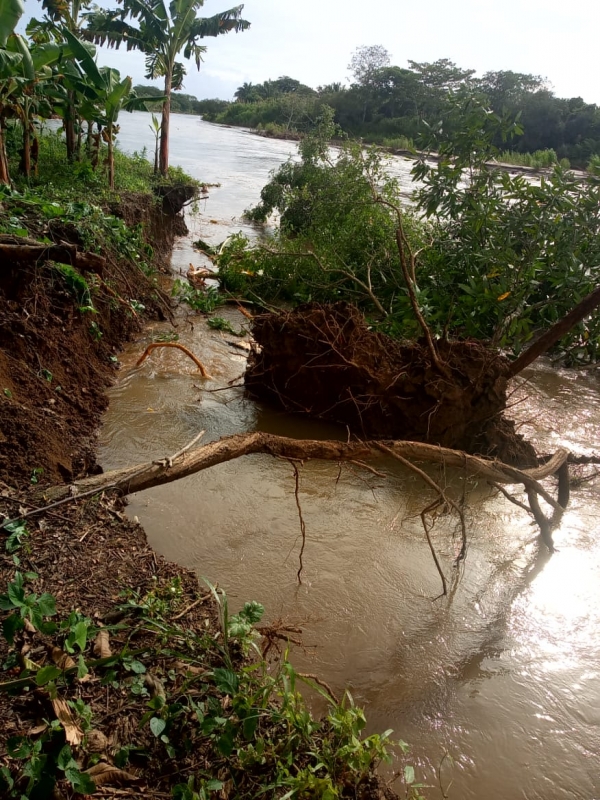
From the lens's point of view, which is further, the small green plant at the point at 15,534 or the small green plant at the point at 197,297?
the small green plant at the point at 197,297

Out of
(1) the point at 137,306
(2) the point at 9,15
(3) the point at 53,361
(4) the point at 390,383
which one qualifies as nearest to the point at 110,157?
(2) the point at 9,15

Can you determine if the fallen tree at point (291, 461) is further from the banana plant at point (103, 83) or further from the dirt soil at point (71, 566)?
the banana plant at point (103, 83)

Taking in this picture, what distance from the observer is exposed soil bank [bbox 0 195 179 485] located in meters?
4.01

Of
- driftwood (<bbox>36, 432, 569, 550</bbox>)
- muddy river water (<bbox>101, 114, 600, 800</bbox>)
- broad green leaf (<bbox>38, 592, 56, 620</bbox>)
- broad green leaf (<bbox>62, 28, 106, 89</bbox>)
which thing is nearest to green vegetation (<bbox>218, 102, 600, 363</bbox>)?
muddy river water (<bbox>101, 114, 600, 800</bbox>)

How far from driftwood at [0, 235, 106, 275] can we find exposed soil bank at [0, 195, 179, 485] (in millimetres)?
96

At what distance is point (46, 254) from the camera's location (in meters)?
5.97

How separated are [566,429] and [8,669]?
21.5ft

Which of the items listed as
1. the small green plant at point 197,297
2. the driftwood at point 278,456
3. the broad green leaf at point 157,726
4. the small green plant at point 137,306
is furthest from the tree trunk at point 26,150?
the broad green leaf at point 157,726

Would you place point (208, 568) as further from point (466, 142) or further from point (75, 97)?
point (75, 97)

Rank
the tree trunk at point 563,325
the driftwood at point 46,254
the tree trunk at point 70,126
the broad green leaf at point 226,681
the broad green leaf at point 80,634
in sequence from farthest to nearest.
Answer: the tree trunk at point 70,126, the driftwood at point 46,254, the tree trunk at point 563,325, the broad green leaf at point 226,681, the broad green leaf at point 80,634

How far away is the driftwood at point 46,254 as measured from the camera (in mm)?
5367

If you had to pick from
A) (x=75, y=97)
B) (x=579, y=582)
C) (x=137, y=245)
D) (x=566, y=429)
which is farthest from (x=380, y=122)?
(x=579, y=582)

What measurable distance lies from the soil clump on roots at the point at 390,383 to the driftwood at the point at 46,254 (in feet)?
7.28

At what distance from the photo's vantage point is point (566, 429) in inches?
271
